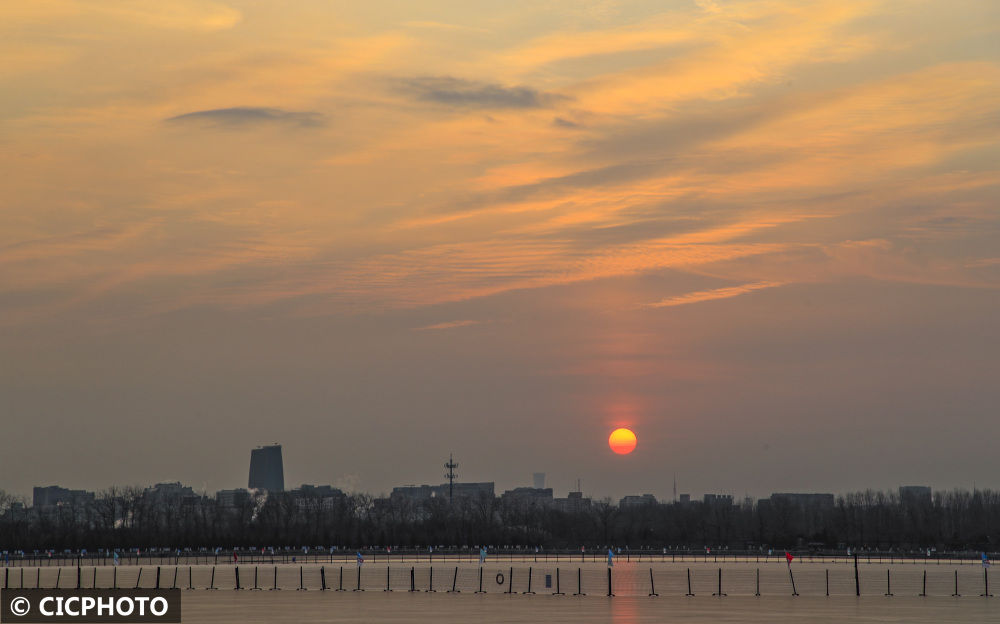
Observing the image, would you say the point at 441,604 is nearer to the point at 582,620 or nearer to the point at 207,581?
the point at 582,620

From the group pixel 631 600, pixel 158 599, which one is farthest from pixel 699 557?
pixel 158 599

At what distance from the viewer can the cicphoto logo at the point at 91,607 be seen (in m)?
57.9

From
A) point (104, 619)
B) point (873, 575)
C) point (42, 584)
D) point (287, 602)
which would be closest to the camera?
point (104, 619)

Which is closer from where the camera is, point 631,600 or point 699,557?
point 631,600

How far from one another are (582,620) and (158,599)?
75.6 ft

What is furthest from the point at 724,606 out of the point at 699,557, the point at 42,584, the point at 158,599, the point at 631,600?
the point at 699,557

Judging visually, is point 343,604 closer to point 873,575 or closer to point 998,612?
point 998,612

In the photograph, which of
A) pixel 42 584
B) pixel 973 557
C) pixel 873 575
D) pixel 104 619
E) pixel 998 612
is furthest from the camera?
pixel 973 557

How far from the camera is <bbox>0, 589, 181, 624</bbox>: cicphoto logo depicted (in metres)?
57.9

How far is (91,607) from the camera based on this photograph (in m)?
62.5

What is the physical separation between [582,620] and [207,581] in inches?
2159

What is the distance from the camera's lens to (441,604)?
229ft

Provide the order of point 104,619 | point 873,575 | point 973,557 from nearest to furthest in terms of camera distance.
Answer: point 104,619, point 873,575, point 973,557

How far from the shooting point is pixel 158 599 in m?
66.9
